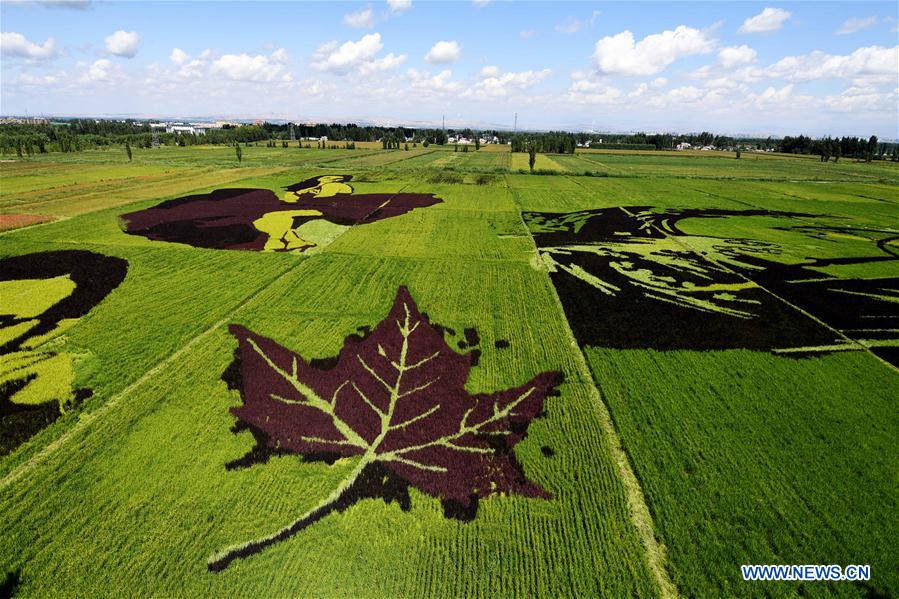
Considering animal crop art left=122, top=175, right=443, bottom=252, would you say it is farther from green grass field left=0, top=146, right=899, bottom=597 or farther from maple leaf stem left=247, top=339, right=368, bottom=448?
maple leaf stem left=247, top=339, right=368, bottom=448

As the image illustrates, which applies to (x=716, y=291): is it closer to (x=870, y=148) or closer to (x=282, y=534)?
(x=282, y=534)

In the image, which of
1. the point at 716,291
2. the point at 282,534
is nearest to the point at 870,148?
the point at 716,291

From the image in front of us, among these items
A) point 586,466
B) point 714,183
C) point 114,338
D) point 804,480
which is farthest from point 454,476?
point 714,183

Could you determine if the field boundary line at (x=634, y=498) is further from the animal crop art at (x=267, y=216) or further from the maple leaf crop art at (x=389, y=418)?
the animal crop art at (x=267, y=216)

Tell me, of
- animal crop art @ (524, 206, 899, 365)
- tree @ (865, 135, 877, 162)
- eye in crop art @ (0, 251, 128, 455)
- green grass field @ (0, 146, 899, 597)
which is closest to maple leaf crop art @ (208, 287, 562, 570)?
green grass field @ (0, 146, 899, 597)

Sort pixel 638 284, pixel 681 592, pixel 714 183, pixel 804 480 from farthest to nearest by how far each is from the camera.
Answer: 1. pixel 714 183
2. pixel 638 284
3. pixel 804 480
4. pixel 681 592

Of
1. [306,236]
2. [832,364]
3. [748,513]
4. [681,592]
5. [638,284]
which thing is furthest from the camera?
[306,236]

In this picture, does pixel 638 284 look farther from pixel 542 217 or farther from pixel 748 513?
pixel 542 217
